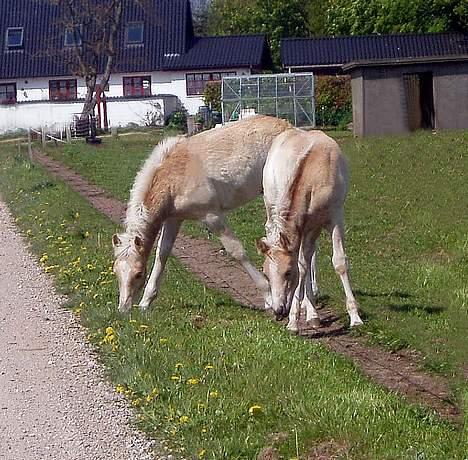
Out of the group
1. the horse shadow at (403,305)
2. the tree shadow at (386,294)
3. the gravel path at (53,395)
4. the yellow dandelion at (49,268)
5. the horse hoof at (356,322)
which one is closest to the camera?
the gravel path at (53,395)

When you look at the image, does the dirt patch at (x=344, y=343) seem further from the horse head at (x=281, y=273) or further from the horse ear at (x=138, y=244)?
the horse ear at (x=138, y=244)

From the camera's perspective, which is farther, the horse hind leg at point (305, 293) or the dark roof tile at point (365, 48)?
the dark roof tile at point (365, 48)

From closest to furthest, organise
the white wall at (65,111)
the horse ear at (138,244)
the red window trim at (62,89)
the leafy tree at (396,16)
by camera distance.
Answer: the horse ear at (138,244), the leafy tree at (396,16), the white wall at (65,111), the red window trim at (62,89)

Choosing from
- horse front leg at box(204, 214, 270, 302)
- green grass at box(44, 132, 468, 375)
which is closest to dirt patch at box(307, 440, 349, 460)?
green grass at box(44, 132, 468, 375)

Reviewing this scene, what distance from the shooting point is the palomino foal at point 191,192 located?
1079 centimetres

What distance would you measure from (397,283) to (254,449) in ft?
19.8

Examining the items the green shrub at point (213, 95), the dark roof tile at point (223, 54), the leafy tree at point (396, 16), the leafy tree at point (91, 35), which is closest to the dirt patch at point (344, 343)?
the leafy tree at point (396, 16)

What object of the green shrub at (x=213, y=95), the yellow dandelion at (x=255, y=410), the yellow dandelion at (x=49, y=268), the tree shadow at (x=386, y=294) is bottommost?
the yellow dandelion at (x=255, y=410)

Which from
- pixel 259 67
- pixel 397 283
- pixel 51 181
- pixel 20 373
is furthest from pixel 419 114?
pixel 20 373

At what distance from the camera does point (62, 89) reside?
66.2m

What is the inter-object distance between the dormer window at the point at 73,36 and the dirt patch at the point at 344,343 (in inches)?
1770

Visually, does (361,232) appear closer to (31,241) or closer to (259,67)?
(31,241)

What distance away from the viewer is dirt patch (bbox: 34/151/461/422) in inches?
300

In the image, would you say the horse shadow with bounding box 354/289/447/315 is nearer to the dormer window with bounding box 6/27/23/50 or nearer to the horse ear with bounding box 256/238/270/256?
the horse ear with bounding box 256/238/270/256
